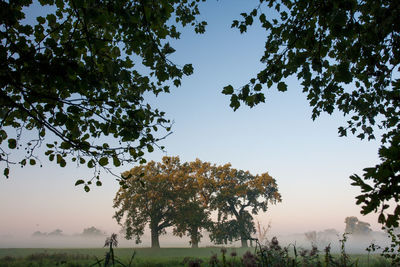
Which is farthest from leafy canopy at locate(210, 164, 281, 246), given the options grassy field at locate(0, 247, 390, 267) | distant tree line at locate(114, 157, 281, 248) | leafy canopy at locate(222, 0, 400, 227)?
leafy canopy at locate(222, 0, 400, 227)

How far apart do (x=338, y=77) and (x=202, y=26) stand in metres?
5.55

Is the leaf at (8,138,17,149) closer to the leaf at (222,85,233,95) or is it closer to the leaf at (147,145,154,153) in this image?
the leaf at (147,145,154,153)

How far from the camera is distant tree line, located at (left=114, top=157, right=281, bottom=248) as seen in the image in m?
29.3

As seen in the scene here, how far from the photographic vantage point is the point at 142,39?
3.25 meters

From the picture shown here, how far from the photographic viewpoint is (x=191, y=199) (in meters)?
32.6

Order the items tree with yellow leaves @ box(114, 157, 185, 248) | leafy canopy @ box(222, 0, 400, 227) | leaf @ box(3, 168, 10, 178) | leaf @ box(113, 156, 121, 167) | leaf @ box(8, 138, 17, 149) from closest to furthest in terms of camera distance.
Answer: leafy canopy @ box(222, 0, 400, 227), leaf @ box(8, 138, 17, 149), leaf @ box(3, 168, 10, 178), leaf @ box(113, 156, 121, 167), tree with yellow leaves @ box(114, 157, 185, 248)

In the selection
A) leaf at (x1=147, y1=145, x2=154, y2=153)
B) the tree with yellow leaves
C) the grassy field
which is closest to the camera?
leaf at (x1=147, y1=145, x2=154, y2=153)

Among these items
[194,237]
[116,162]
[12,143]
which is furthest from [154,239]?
[12,143]

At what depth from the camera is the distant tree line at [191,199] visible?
96.2ft

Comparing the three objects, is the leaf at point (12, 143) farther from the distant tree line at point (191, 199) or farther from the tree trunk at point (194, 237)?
the tree trunk at point (194, 237)

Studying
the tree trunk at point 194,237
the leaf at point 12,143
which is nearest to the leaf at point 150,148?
the leaf at point 12,143

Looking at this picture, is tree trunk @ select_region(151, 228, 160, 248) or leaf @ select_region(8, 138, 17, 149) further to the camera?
tree trunk @ select_region(151, 228, 160, 248)

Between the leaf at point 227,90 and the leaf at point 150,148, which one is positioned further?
the leaf at point 150,148

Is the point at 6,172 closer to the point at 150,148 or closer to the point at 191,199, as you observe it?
the point at 150,148
